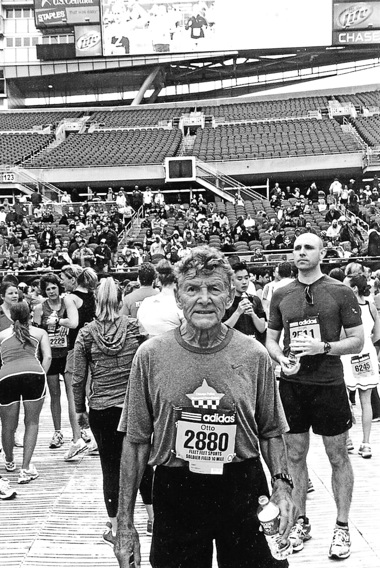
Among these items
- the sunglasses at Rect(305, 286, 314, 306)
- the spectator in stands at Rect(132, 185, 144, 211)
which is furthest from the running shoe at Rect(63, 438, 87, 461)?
the spectator in stands at Rect(132, 185, 144, 211)

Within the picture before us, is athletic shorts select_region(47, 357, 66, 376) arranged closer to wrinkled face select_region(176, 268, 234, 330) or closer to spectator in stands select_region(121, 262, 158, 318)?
spectator in stands select_region(121, 262, 158, 318)

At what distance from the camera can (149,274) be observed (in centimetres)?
622

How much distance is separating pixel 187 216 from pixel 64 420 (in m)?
15.0

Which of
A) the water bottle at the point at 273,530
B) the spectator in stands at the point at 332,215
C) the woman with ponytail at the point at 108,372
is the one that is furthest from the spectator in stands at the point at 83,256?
the spectator in stands at the point at 332,215

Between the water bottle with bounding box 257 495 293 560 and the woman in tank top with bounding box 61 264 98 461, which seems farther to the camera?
the woman in tank top with bounding box 61 264 98 461

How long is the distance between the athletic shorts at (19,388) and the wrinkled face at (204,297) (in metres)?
3.60

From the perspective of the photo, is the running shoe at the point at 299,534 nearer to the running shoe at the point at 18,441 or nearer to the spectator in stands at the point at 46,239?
the running shoe at the point at 18,441

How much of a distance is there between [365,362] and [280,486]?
13.8 ft

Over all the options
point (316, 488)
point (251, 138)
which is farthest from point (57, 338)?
point (251, 138)

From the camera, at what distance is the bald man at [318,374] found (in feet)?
14.2

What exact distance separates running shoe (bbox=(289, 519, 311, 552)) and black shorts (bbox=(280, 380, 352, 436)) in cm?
55

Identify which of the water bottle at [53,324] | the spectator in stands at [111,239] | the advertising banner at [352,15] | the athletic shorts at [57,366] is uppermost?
the advertising banner at [352,15]

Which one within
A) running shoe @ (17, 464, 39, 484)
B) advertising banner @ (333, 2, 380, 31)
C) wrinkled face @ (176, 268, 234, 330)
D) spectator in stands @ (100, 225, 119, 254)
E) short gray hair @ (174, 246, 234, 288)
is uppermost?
advertising banner @ (333, 2, 380, 31)

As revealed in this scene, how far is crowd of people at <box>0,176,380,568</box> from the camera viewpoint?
8.87ft
